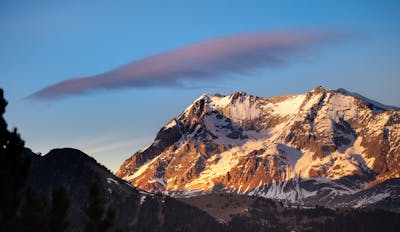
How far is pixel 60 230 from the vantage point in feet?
568

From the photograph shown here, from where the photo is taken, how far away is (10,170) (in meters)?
158

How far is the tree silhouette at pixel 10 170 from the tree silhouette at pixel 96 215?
1741 cm

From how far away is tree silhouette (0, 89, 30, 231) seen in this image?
155875 millimetres

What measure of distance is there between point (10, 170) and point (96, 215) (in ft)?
82.4

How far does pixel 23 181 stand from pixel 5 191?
7.21 m

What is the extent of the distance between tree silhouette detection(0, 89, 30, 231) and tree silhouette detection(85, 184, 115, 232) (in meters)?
17.4

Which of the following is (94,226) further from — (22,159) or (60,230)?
(22,159)

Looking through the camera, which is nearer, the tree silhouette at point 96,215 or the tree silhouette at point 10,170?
the tree silhouette at point 10,170

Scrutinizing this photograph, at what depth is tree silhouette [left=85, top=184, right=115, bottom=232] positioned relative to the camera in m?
169

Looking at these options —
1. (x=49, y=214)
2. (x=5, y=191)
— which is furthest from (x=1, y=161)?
(x=49, y=214)

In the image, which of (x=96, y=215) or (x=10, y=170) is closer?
(x=10, y=170)

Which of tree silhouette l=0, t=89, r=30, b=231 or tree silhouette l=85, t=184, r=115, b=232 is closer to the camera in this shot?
tree silhouette l=0, t=89, r=30, b=231

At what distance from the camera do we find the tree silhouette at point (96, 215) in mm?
168875

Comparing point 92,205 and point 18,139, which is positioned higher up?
point 18,139
